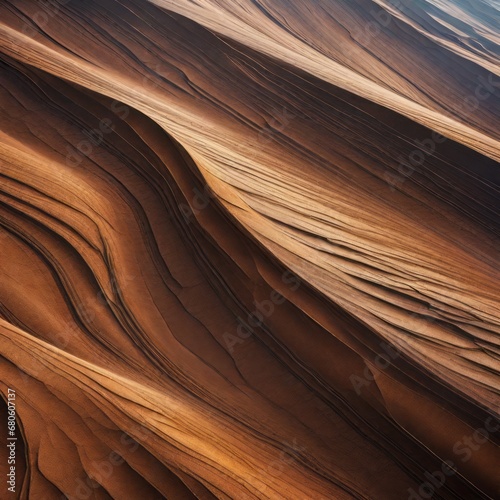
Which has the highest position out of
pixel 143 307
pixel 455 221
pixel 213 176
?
pixel 455 221

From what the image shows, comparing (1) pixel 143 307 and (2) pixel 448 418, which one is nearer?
(2) pixel 448 418

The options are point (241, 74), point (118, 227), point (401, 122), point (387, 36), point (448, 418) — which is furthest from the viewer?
point (387, 36)

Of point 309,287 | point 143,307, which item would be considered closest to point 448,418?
point 309,287

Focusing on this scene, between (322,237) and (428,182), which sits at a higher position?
(428,182)

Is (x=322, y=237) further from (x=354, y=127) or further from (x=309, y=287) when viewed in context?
(x=354, y=127)

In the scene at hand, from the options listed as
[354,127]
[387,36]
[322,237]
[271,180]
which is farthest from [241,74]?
[387,36]

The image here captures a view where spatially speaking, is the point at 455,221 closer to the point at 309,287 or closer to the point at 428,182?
the point at 428,182

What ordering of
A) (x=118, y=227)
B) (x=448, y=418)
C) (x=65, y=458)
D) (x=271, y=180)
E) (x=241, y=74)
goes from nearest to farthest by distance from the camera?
(x=65, y=458) → (x=448, y=418) → (x=118, y=227) → (x=271, y=180) → (x=241, y=74)
